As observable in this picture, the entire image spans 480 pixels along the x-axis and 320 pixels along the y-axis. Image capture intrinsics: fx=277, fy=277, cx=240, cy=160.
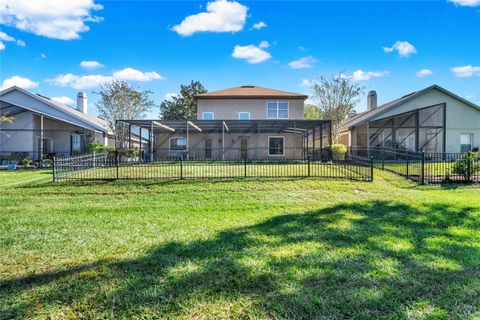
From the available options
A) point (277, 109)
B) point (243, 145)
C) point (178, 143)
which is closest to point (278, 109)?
point (277, 109)

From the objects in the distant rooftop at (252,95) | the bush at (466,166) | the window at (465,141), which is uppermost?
the distant rooftop at (252,95)

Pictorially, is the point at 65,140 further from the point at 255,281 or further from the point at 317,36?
the point at 255,281

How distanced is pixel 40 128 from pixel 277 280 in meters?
23.5

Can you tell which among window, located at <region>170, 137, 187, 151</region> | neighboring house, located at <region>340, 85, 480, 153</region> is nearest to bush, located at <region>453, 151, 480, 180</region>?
neighboring house, located at <region>340, 85, 480, 153</region>

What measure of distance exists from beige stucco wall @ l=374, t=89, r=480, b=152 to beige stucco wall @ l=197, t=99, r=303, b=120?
7.72 m

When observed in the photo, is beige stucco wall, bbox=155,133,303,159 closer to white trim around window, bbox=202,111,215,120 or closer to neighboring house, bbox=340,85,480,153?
white trim around window, bbox=202,111,215,120

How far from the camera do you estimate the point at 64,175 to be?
424 inches

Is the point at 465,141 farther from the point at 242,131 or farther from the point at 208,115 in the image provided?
the point at 208,115

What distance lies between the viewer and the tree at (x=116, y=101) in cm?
2558

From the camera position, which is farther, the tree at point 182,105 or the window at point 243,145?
the tree at point 182,105

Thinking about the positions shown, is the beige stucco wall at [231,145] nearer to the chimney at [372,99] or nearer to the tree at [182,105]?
the chimney at [372,99]

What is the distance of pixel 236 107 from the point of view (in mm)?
23766

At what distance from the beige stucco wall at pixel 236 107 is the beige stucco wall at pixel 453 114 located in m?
7.72

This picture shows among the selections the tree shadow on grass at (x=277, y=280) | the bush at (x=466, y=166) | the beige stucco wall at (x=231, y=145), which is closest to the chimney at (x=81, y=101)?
the beige stucco wall at (x=231, y=145)
